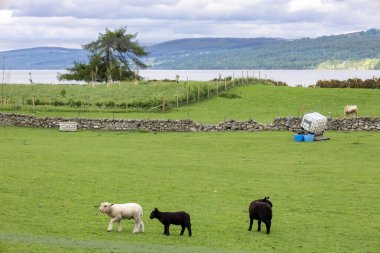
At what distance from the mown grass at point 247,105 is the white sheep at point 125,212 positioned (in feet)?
126

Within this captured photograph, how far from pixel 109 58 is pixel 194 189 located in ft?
278

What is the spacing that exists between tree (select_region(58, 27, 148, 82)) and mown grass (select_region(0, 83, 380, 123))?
3047 centimetres

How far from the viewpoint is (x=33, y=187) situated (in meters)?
27.0

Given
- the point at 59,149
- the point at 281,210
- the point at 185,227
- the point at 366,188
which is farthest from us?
the point at 59,149

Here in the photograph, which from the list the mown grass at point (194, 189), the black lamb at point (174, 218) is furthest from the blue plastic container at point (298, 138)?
the black lamb at point (174, 218)

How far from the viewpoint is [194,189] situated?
28031mm

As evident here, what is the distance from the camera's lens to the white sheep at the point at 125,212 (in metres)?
19.0

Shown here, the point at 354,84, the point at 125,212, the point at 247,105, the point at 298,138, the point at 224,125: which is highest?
the point at 354,84

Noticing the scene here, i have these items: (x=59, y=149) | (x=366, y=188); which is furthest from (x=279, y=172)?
(x=59, y=149)

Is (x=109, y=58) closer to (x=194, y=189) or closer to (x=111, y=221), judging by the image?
(x=194, y=189)

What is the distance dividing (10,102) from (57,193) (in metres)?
45.6

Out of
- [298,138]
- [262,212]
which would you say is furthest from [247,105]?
[262,212]

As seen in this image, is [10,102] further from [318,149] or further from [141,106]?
[318,149]

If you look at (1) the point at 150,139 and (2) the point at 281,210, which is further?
(1) the point at 150,139
